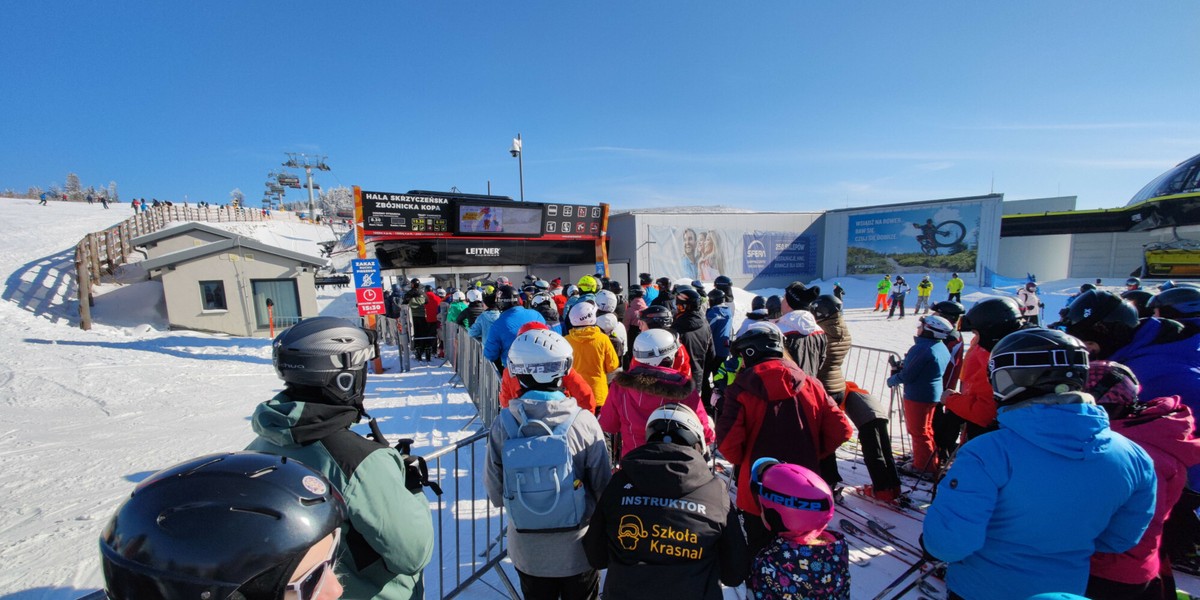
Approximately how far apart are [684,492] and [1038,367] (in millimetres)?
1489

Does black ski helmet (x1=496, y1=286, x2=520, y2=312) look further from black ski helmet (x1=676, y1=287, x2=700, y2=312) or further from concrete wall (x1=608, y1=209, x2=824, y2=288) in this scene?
concrete wall (x1=608, y1=209, x2=824, y2=288)

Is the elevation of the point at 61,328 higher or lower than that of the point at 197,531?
lower

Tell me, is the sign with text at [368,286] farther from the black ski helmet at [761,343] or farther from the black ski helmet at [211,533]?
the black ski helmet at [211,533]

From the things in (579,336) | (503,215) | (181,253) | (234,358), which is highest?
(503,215)

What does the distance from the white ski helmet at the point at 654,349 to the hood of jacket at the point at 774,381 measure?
598 millimetres

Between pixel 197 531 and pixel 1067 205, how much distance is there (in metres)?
39.9

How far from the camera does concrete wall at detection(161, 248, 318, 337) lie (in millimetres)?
14281

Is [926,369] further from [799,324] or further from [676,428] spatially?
[676,428]

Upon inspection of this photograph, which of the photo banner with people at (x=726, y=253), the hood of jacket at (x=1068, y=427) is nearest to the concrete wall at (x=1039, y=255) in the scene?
the photo banner with people at (x=726, y=253)

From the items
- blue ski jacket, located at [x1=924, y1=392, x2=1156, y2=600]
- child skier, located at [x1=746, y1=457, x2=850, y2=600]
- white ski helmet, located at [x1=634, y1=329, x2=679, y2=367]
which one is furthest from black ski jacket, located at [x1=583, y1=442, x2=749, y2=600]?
white ski helmet, located at [x1=634, y1=329, x2=679, y2=367]

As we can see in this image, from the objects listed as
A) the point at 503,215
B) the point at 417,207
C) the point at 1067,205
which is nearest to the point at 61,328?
the point at 417,207

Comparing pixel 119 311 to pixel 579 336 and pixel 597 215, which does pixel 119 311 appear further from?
pixel 579 336

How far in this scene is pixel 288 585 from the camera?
1067 mm

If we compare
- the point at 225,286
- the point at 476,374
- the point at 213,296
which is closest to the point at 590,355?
the point at 476,374
